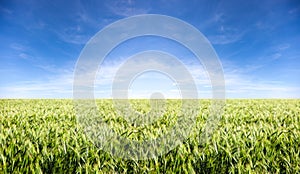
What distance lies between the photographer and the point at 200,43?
12.3 m

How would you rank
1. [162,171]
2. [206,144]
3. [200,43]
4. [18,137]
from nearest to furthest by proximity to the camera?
1. [162,171]
2. [206,144]
3. [18,137]
4. [200,43]

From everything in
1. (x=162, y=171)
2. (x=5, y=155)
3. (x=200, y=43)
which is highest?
(x=200, y=43)

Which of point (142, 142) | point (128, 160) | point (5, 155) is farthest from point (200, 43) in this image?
point (5, 155)

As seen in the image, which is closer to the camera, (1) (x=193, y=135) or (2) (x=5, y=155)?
(2) (x=5, y=155)

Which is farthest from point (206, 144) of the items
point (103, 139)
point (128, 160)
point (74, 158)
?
point (74, 158)

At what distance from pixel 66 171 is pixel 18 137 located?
6.03ft

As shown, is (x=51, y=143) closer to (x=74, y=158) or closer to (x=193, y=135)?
(x=74, y=158)

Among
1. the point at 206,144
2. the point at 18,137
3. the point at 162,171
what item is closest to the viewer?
the point at 162,171

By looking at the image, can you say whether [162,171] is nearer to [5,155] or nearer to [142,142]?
[142,142]

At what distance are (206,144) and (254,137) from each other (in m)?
1.37

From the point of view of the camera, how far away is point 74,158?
485 centimetres

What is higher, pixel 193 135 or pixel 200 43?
pixel 200 43

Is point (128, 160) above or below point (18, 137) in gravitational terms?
below

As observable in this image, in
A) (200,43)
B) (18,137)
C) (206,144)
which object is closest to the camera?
(206,144)
